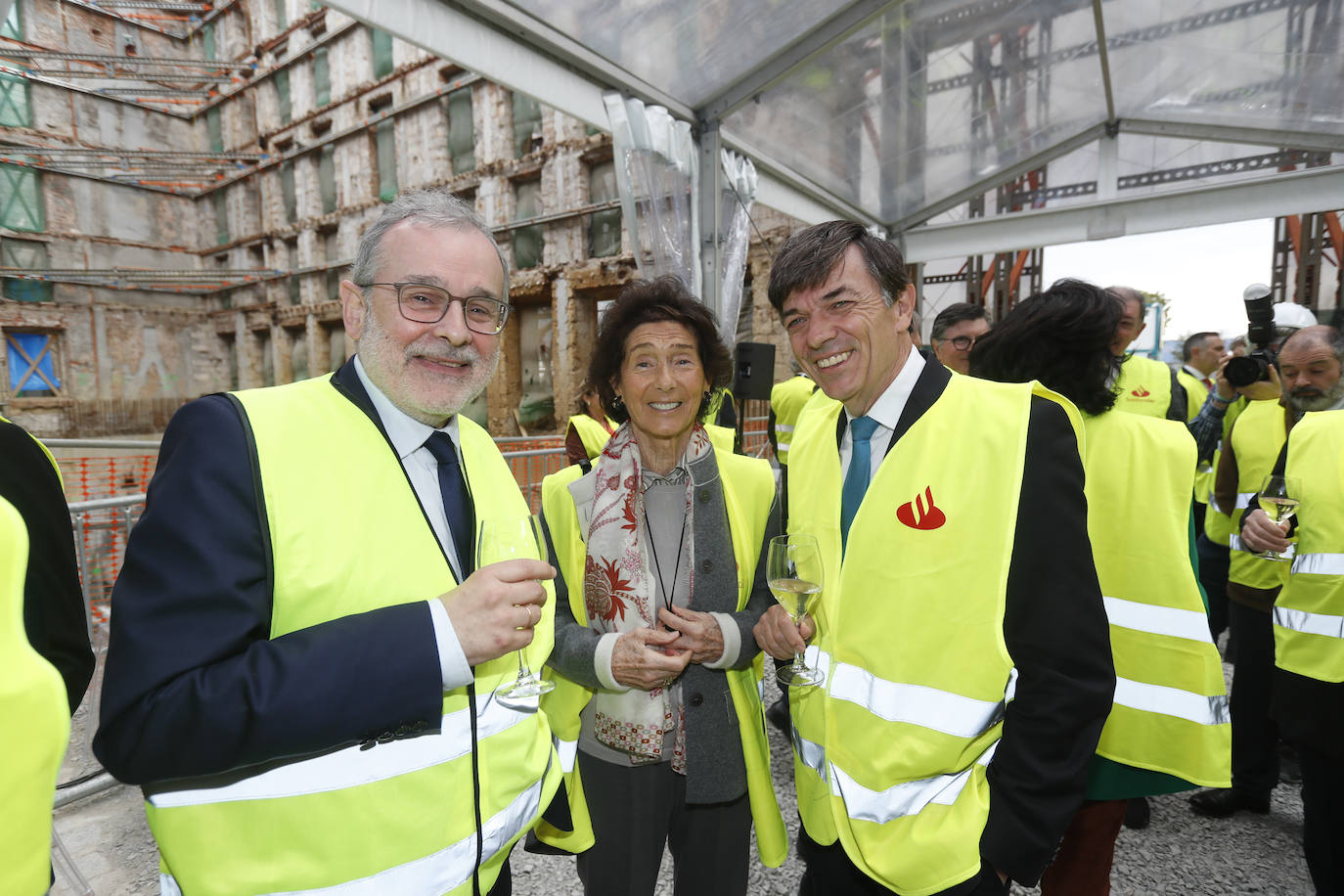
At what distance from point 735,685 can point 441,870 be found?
0.93 meters

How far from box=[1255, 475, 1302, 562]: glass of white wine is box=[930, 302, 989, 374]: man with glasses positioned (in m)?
1.73

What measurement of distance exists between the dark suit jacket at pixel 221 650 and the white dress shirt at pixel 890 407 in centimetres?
103

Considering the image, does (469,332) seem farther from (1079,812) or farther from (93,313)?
(93,313)

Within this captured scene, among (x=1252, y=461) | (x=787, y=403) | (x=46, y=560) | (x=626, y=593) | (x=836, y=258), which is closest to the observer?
(x=46, y=560)

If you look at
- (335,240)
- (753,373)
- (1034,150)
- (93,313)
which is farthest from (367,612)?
(93,313)

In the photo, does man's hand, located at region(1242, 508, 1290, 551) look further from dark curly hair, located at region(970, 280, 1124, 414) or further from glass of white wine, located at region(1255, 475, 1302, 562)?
dark curly hair, located at region(970, 280, 1124, 414)

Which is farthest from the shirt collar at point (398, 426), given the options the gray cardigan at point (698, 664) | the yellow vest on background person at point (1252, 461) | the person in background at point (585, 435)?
the yellow vest on background person at point (1252, 461)

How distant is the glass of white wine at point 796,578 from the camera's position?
1337 millimetres

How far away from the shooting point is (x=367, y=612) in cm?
100

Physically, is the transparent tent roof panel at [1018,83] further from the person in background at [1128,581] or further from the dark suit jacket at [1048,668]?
the dark suit jacket at [1048,668]

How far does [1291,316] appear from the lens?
3.56m

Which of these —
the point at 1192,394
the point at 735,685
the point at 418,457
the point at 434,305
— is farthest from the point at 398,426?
the point at 1192,394

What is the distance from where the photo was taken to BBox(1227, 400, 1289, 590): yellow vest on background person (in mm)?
2947

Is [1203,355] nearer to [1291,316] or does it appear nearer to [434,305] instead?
[1291,316]
